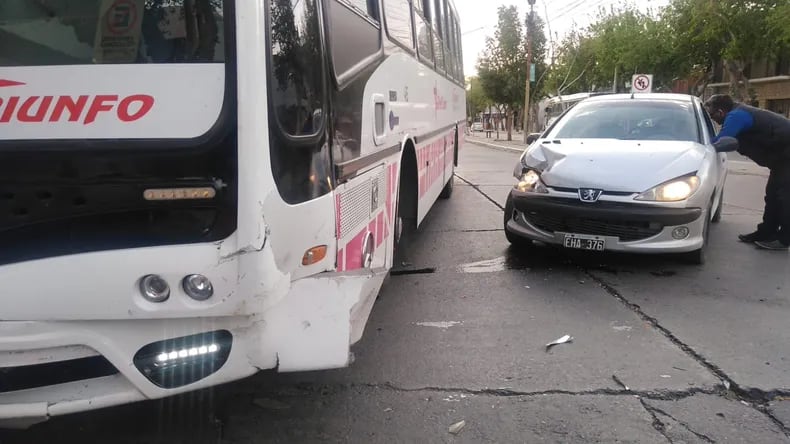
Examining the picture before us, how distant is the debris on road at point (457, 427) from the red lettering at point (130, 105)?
6.74ft

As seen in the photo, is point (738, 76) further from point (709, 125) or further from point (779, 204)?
point (779, 204)

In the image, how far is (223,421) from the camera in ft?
10.6

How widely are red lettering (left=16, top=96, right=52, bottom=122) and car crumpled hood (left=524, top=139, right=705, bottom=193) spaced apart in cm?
439

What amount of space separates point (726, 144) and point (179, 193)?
5653 millimetres

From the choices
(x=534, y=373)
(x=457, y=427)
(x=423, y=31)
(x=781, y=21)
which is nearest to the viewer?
(x=457, y=427)

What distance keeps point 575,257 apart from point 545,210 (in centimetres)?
97

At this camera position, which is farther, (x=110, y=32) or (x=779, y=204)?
(x=779, y=204)

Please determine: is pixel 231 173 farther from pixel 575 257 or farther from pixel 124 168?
pixel 575 257

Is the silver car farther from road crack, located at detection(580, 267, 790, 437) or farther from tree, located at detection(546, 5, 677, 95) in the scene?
tree, located at detection(546, 5, 677, 95)

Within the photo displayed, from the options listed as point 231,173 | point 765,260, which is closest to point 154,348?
point 231,173

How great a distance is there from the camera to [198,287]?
2393mm

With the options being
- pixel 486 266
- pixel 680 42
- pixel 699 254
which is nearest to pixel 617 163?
pixel 699 254

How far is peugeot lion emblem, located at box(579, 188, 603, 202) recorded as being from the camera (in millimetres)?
5523

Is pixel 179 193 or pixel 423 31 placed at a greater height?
pixel 423 31
